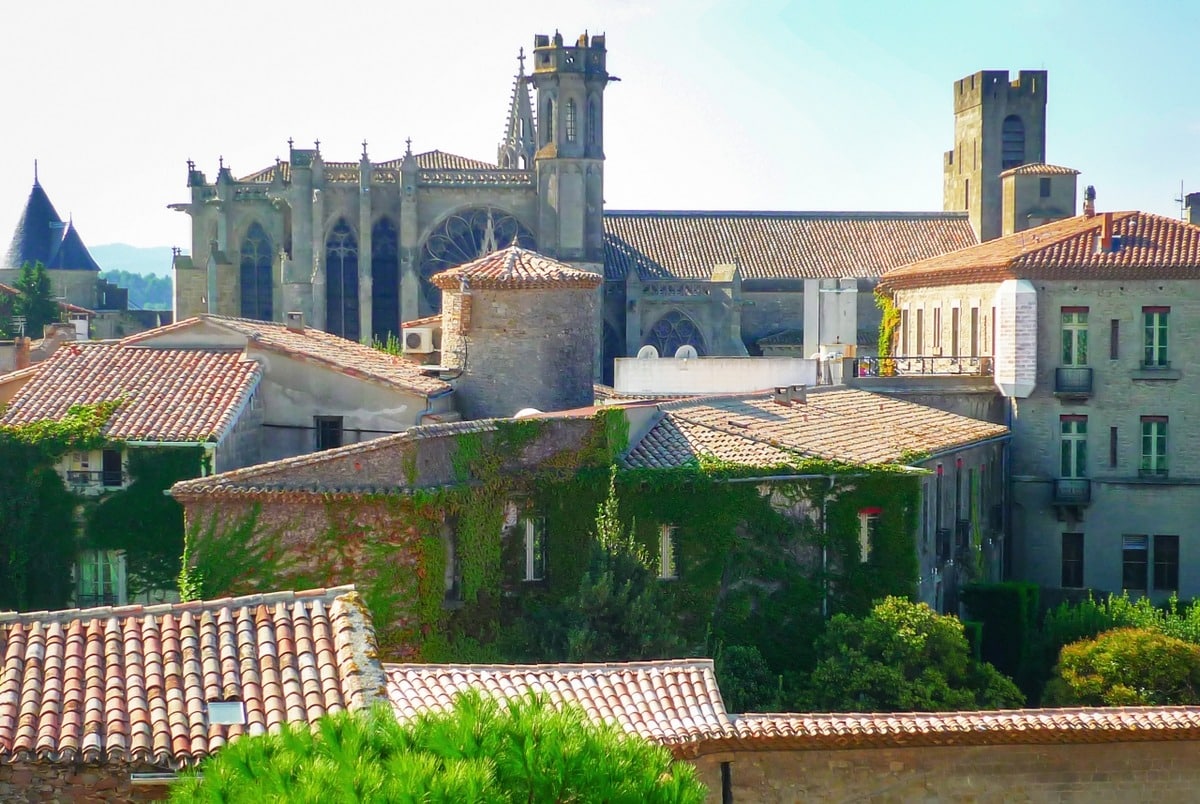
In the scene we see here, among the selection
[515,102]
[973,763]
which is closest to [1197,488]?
[973,763]

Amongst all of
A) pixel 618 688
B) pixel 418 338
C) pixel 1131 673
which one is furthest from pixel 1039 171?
pixel 618 688

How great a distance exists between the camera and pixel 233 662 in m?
15.4

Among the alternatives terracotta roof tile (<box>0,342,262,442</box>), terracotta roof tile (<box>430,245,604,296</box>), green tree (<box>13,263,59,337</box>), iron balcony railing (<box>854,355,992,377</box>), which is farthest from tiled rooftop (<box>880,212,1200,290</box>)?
green tree (<box>13,263,59,337</box>)

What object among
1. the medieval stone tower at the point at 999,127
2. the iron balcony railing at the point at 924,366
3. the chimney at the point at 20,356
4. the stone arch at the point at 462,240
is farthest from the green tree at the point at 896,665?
the medieval stone tower at the point at 999,127

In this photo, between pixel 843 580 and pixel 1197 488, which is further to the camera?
pixel 1197 488

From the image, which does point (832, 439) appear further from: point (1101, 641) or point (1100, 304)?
point (1100, 304)

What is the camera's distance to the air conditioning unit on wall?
44.7 meters

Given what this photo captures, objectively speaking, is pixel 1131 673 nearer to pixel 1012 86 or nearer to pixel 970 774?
pixel 970 774

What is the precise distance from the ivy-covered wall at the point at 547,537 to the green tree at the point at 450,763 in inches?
507

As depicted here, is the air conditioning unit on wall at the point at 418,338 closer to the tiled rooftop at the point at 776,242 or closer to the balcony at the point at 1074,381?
the balcony at the point at 1074,381

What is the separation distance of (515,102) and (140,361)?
170 feet

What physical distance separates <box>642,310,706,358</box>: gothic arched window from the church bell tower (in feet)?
10.5

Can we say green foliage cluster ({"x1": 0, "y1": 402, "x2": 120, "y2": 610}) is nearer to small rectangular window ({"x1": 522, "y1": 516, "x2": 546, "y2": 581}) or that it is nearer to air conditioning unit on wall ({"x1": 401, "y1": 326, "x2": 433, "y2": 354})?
small rectangular window ({"x1": 522, "y1": 516, "x2": 546, "y2": 581})

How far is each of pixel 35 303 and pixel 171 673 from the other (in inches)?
2297
